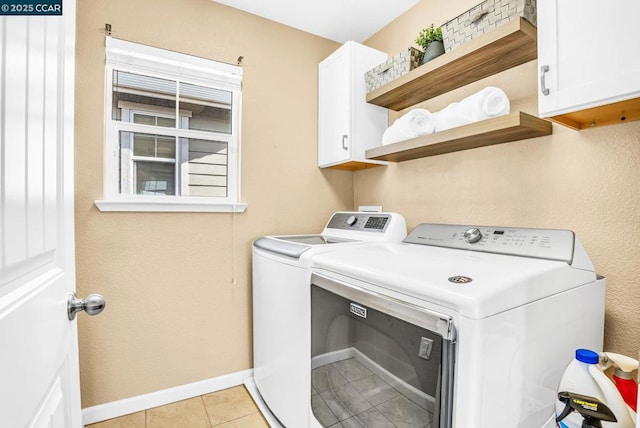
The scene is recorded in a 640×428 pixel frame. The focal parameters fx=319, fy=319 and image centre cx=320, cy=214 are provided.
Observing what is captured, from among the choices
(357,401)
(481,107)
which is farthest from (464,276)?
(481,107)

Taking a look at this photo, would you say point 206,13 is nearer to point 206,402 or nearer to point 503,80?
point 503,80

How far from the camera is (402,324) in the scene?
984 millimetres

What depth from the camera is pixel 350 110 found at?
6.88 feet

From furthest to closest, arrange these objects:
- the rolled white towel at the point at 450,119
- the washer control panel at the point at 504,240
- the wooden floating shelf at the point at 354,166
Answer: the wooden floating shelf at the point at 354,166 < the rolled white towel at the point at 450,119 < the washer control panel at the point at 504,240

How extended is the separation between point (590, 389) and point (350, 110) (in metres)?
1.77

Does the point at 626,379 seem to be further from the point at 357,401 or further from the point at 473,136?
the point at 473,136

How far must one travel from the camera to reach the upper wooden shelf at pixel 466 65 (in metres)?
1.31

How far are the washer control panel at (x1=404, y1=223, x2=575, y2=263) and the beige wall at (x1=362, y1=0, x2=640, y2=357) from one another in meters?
0.15

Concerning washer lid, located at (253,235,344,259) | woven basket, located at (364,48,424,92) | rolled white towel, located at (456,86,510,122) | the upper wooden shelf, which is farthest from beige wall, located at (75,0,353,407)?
rolled white towel, located at (456,86,510,122)

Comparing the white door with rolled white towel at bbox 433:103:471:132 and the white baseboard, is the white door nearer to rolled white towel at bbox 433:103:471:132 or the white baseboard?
the white baseboard

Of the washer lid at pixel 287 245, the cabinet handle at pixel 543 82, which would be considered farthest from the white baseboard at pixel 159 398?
the cabinet handle at pixel 543 82

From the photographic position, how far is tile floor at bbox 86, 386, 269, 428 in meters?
1.76

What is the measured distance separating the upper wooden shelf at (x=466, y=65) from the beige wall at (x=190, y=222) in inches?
28.2

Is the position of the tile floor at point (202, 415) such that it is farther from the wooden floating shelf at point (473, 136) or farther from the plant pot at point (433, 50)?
the plant pot at point (433, 50)
